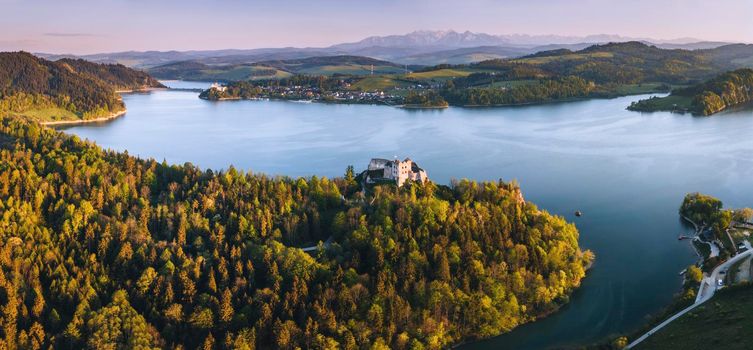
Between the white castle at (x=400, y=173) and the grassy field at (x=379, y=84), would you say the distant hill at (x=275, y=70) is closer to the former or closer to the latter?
the grassy field at (x=379, y=84)

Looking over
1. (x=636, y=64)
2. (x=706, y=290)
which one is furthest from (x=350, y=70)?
(x=706, y=290)

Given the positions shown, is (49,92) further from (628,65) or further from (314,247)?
(628,65)

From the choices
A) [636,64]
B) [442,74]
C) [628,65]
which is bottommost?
[442,74]

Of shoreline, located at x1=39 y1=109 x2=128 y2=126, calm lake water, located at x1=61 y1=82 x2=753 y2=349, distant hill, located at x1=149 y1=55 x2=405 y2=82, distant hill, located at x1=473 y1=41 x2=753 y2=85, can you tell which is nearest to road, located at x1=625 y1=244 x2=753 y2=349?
calm lake water, located at x1=61 y1=82 x2=753 y2=349

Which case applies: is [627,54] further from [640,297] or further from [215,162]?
[640,297]

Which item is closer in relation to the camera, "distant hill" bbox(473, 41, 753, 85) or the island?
the island

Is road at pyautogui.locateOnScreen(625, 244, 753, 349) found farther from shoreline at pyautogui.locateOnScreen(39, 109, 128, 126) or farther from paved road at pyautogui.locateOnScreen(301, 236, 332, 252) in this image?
shoreline at pyautogui.locateOnScreen(39, 109, 128, 126)

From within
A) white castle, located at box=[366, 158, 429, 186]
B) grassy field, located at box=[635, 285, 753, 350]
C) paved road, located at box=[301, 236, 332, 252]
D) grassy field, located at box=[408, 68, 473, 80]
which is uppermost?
grassy field, located at box=[408, 68, 473, 80]
